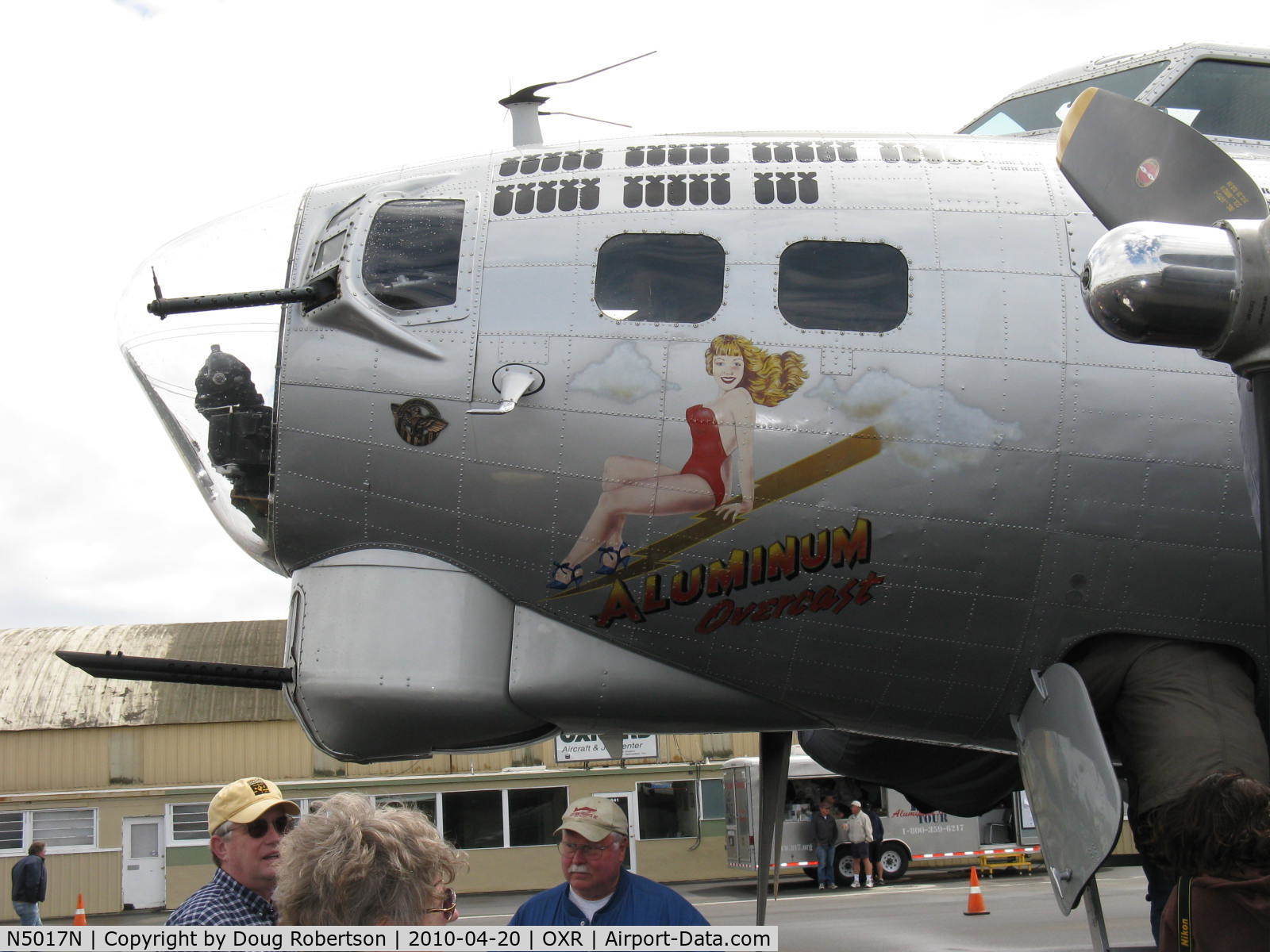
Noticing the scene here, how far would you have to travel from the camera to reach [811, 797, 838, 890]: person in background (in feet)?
79.4

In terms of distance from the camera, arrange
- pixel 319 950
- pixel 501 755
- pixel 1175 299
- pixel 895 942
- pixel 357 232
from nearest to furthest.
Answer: pixel 319 950 → pixel 1175 299 → pixel 357 232 → pixel 895 942 → pixel 501 755

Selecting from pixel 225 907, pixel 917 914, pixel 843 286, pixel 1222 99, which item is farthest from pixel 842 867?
pixel 225 907

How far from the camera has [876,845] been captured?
81.5ft

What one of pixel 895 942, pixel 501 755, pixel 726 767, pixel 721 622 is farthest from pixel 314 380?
pixel 501 755

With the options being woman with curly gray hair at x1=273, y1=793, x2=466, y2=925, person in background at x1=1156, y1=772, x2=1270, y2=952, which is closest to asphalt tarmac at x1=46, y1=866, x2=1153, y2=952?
person in background at x1=1156, y1=772, x2=1270, y2=952

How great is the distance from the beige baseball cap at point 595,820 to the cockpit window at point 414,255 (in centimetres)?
262

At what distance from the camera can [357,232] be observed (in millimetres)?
6695

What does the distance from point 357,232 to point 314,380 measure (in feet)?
2.79

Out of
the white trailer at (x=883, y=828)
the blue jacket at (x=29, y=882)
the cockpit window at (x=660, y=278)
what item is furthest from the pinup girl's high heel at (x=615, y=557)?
the white trailer at (x=883, y=828)

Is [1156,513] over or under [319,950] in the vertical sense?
over

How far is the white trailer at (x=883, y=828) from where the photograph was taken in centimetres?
2456

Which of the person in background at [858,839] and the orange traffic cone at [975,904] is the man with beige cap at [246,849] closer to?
the orange traffic cone at [975,904]

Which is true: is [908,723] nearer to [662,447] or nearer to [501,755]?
[662,447]

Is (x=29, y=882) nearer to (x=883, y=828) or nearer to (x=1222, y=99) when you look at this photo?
(x=883, y=828)
